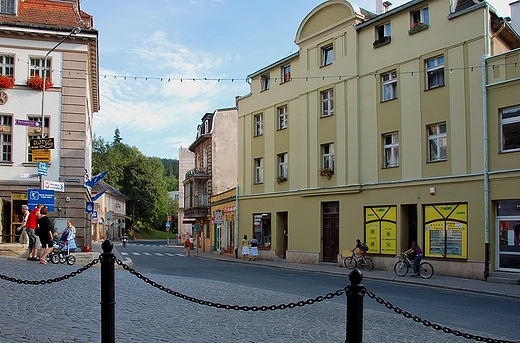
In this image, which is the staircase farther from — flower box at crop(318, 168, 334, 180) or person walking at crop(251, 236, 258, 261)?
person walking at crop(251, 236, 258, 261)

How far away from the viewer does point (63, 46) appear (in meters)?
28.1

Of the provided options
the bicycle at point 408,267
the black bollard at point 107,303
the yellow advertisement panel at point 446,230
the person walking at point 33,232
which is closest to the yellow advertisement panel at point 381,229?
the yellow advertisement panel at point 446,230

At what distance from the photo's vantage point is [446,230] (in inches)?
893

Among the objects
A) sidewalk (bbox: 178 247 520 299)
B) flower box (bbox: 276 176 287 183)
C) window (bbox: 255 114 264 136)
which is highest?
window (bbox: 255 114 264 136)

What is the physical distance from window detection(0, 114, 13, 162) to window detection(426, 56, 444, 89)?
20.0 meters

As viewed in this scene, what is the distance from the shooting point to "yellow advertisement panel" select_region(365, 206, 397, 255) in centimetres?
2509

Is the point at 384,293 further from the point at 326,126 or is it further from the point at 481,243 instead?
the point at 326,126

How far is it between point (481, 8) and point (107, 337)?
20499mm

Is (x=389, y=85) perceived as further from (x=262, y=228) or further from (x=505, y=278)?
(x=262, y=228)

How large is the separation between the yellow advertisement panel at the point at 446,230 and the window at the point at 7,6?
22978mm

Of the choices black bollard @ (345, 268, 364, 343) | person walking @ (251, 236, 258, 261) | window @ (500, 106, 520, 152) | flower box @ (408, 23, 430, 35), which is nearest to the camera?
black bollard @ (345, 268, 364, 343)

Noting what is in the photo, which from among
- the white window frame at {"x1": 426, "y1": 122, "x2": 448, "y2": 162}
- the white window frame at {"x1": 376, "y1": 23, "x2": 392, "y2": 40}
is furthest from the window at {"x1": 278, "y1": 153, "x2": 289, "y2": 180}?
the white window frame at {"x1": 426, "y1": 122, "x2": 448, "y2": 162}

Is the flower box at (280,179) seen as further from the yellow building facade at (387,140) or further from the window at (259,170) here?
the window at (259,170)

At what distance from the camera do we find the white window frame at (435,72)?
2353 centimetres
